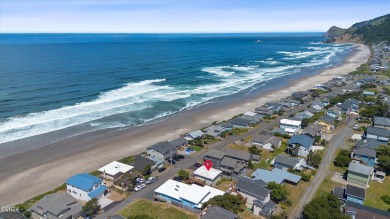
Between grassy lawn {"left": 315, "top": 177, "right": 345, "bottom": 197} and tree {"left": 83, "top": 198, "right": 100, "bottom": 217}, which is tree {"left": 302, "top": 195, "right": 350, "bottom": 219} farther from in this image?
tree {"left": 83, "top": 198, "right": 100, "bottom": 217}

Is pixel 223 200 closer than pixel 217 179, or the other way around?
pixel 223 200

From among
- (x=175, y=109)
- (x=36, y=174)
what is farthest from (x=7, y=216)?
(x=175, y=109)

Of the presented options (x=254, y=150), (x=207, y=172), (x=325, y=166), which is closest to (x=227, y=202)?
(x=207, y=172)

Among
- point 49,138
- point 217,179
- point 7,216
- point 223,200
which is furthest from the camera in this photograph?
point 49,138

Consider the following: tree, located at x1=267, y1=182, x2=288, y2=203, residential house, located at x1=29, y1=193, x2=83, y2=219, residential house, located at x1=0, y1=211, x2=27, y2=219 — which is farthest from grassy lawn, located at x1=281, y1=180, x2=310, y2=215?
residential house, located at x1=0, y1=211, x2=27, y2=219

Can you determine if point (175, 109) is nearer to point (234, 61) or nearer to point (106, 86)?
point (106, 86)

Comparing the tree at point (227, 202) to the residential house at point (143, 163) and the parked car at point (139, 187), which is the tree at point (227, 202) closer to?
the parked car at point (139, 187)

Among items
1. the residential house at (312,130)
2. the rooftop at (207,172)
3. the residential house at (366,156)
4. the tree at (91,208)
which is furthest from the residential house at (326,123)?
the tree at (91,208)
